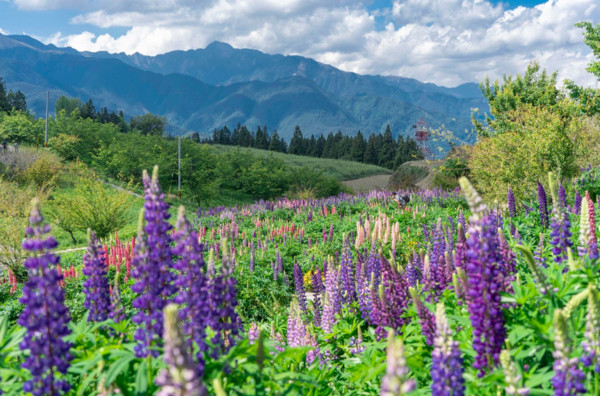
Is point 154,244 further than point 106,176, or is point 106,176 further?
point 106,176

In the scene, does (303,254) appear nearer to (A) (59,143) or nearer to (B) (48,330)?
(B) (48,330)

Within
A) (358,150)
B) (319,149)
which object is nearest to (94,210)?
(358,150)

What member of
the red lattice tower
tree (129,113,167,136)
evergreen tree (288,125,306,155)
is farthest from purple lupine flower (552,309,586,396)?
tree (129,113,167,136)

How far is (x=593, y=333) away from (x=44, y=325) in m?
3.05

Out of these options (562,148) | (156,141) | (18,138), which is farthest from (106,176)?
(562,148)

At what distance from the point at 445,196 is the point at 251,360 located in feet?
64.6

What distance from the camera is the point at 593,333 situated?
7.67ft

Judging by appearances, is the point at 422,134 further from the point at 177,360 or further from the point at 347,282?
the point at 177,360

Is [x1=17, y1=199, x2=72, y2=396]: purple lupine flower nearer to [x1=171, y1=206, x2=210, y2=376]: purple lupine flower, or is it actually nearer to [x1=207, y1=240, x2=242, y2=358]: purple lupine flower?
[x1=171, y1=206, x2=210, y2=376]: purple lupine flower

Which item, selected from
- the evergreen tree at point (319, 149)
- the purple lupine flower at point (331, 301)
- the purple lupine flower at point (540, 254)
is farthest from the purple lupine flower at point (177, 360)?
the evergreen tree at point (319, 149)

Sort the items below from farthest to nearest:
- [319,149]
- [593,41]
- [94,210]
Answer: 1. [319,149]
2. [593,41]
3. [94,210]

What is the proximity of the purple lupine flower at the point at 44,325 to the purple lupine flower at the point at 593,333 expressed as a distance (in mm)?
2878

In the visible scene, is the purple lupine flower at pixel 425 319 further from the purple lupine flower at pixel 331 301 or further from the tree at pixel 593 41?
the tree at pixel 593 41

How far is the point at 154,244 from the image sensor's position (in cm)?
285
